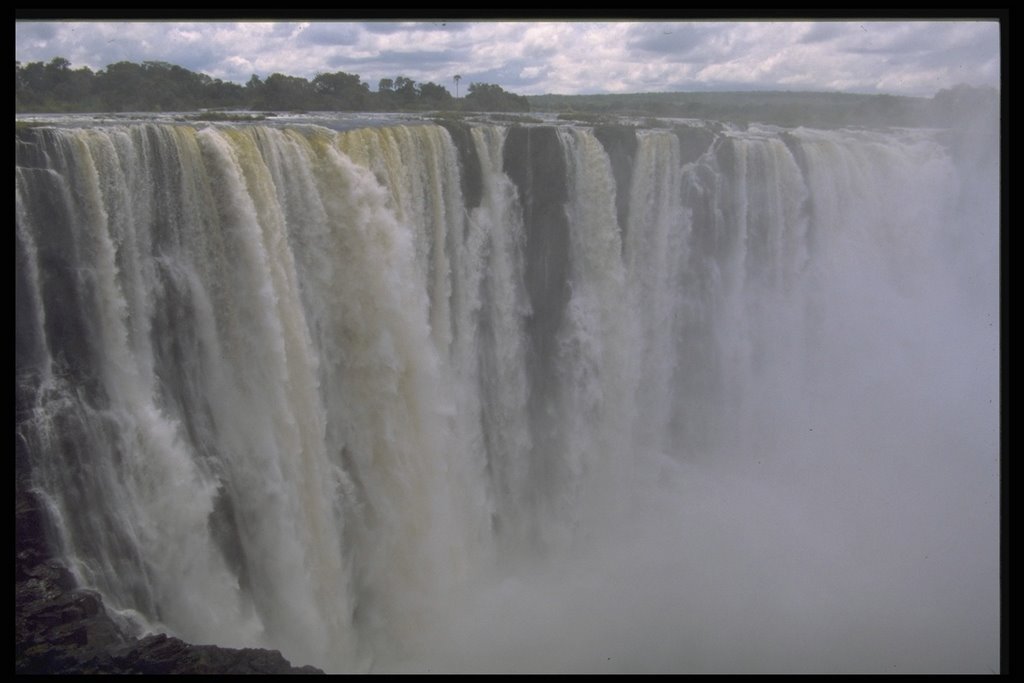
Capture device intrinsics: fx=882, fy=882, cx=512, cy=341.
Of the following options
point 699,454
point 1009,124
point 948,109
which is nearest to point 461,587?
point 699,454

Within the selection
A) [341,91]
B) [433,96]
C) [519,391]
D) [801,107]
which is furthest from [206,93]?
[801,107]

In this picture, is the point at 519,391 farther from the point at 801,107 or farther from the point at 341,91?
the point at 801,107

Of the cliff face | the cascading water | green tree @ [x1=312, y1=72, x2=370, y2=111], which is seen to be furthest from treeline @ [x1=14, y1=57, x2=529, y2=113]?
the cliff face

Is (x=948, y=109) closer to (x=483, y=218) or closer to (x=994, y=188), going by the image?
(x=994, y=188)

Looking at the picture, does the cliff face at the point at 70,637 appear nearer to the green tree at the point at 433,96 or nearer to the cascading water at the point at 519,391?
the cascading water at the point at 519,391

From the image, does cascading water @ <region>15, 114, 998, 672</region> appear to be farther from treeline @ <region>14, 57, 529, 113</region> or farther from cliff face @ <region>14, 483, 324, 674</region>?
treeline @ <region>14, 57, 529, 113</region>
